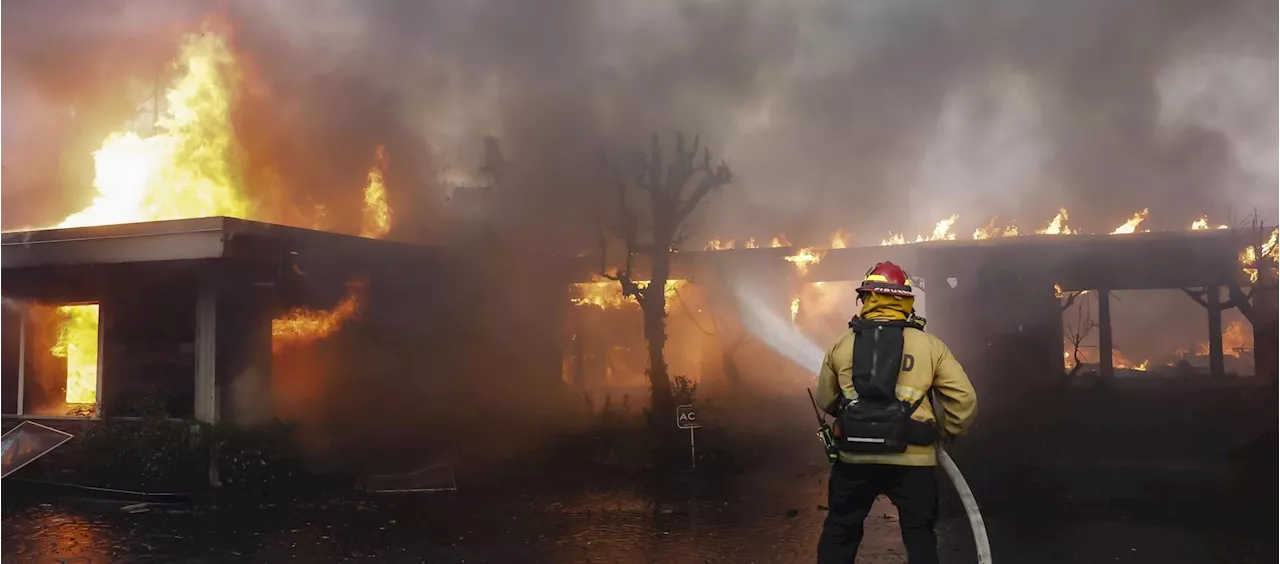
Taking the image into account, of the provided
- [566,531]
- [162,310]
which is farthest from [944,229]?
[162,310]

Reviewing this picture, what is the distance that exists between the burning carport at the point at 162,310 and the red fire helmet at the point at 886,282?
7.22m

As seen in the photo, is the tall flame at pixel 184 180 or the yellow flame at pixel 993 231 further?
the yellow flame at pixel 993 231

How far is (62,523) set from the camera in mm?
7414

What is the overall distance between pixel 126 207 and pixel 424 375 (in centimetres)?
481

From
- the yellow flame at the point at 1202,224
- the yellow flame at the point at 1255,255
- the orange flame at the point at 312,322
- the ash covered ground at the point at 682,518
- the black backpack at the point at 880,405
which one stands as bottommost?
the ash covered ground at the point at 682,518

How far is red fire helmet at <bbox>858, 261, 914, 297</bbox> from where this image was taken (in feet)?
11.7

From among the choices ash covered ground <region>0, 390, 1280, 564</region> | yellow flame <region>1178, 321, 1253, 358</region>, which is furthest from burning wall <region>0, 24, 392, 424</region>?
yellow flame <region>1178, 321, 1253, 358</region>

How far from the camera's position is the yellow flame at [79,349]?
10219 mm

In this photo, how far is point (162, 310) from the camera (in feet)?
31.3

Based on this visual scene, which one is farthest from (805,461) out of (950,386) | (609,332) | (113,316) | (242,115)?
(609,332)

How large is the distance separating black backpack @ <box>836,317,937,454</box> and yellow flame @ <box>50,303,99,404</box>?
10.2 m

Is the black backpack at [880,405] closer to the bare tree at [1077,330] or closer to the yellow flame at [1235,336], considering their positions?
the bare tree at [1077,330]

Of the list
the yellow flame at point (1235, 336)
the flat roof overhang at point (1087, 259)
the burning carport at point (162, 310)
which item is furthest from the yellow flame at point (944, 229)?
the burning carport at point (162, 310)

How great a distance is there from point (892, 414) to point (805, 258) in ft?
44.2
